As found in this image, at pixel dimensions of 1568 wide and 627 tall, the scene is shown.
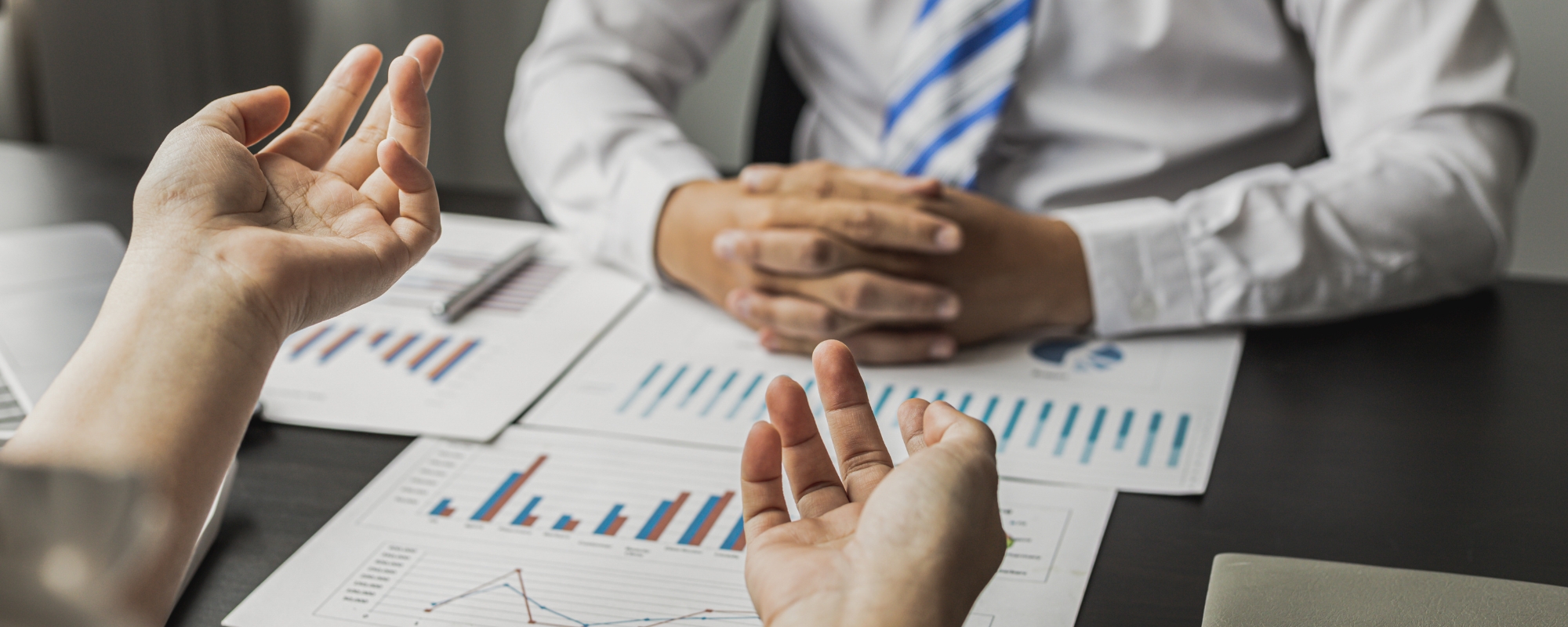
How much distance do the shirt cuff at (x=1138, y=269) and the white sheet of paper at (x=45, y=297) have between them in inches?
24.2

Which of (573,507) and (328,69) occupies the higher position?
(573,507)

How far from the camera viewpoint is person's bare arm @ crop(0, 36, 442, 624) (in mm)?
377

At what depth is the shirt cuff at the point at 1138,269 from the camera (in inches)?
31.1

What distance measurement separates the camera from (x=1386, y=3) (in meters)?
0.91

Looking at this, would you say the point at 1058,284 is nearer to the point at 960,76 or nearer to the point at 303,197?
the point at 960,76

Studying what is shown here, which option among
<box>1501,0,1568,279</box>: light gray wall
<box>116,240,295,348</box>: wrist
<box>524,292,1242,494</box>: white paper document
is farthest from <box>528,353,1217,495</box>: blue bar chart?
<box>1501,0,1568,279</box>: light gray wall

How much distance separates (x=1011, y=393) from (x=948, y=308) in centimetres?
8

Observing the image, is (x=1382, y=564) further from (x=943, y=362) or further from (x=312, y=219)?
(x=312, y=219)

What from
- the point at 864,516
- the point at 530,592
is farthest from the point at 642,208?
the point at 864,516

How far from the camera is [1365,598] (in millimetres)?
461

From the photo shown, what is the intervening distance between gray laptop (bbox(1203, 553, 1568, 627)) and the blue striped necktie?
1.75 ft

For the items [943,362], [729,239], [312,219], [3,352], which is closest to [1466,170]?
[943,362]

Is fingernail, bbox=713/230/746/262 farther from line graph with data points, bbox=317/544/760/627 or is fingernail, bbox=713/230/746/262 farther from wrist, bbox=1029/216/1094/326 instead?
line graph with data points, bbox=317/544/760/627

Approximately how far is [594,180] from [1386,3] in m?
0.66
